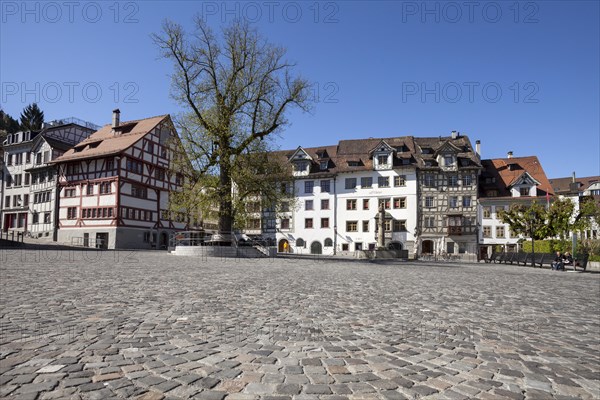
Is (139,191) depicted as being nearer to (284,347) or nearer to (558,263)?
(558,263)

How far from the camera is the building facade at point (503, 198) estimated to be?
158 ft

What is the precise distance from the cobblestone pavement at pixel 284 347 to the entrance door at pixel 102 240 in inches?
1357

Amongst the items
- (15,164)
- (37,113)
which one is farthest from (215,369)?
(37,113)

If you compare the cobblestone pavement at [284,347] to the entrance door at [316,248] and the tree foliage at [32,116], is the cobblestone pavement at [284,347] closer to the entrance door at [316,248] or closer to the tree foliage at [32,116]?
the entrance door at [316,248]

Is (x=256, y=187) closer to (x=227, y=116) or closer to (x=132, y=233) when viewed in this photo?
(x=227, y=116)

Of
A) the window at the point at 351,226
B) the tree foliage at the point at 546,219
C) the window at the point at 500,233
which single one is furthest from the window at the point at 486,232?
the window at the point at 351,226

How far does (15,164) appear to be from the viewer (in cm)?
5028

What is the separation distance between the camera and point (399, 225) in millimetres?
49125

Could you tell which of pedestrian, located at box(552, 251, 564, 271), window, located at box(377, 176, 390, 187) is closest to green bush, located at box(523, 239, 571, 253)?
pedestrian, located at box(552, 251, 564, 271)

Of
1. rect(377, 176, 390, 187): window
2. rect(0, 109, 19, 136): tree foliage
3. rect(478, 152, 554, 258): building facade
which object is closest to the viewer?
rect(478, 152, 554, 258): building facade

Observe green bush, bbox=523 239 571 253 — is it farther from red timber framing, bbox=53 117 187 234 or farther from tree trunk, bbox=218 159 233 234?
red timber framing, bbox=53 117 187 234

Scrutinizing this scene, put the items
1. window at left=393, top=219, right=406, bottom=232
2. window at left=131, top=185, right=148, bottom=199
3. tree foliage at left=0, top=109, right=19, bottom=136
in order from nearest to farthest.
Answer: window at left=131, top=185, right=148, bottom=199 < window at left=393, top=219, right=406, bottom=232 < tree foliage at left=0, top=109, right=19, bottom=136

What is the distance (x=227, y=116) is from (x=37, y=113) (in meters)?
71.5

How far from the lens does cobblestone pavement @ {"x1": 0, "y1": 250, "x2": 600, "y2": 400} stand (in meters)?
3.24
